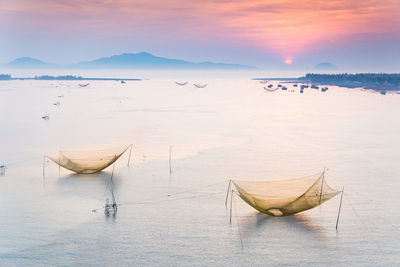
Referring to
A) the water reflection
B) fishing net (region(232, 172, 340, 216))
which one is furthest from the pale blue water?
fishing net (region(232, 172, 340, 216))

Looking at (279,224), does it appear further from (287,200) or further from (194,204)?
(194,204)

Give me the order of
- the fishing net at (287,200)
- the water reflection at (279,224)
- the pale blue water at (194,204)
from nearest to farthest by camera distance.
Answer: the pale blue water at (194,204), the water reflection at (279,224), the fishing net at (287,200)

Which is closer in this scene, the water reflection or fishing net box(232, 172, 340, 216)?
the water reflection

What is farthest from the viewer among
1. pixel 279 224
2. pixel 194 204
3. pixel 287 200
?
pixel 194 204

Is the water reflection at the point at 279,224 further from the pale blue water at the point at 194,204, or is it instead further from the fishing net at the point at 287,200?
the fishing net at the point at 287,200

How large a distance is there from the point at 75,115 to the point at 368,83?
7575 centimetres

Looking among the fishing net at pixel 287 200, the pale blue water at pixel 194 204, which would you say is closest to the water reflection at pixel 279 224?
the pale blue water at pixel 194 204

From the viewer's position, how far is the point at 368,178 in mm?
15188

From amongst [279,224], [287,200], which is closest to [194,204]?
[279,224]

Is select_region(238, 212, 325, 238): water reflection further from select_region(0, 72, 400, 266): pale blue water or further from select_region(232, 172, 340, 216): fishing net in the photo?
select_region(232, 172, 340, 216): fishing net

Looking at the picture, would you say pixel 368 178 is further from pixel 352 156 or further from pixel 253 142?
pixel 253 142

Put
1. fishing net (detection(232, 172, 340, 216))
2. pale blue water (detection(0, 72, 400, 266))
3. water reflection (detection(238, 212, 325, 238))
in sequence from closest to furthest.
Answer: pale blue water (detection(0, 72, 400, 266)), water reflection (detection(238, 212, 325, 238)), fishing net (detection(232, 172, 340, 216))

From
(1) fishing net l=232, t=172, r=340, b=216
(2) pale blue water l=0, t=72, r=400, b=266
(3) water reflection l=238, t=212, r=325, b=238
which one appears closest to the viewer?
(2) pale blue water l=0, t=72, r=400, b=266

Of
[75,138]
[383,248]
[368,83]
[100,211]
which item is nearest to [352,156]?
[383,248]
